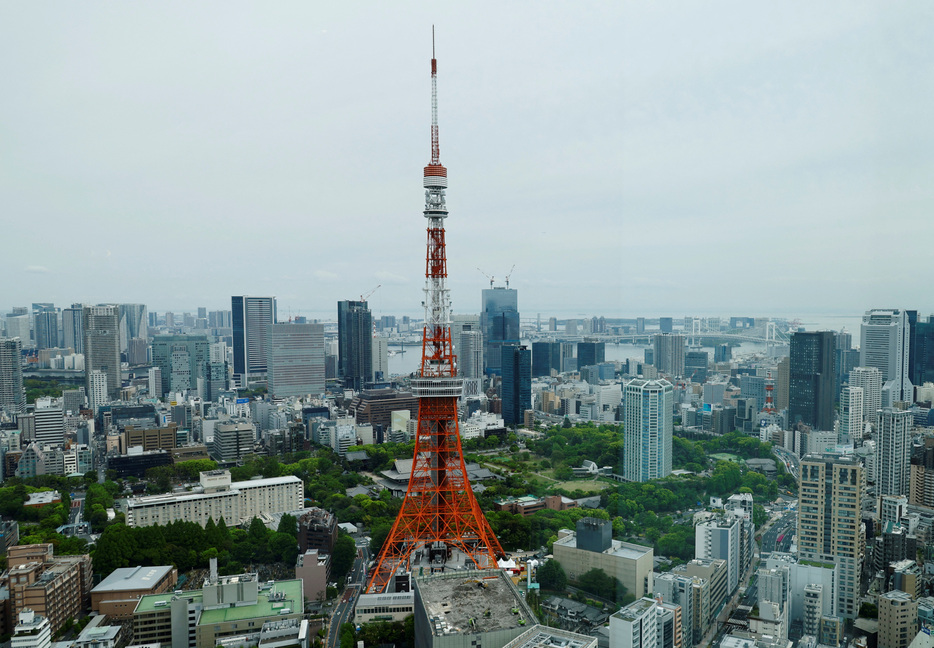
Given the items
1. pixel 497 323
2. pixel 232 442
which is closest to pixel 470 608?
pixel 232 442

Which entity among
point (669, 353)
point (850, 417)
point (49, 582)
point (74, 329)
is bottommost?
point (49, 582)

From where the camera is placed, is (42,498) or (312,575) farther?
(42,498)

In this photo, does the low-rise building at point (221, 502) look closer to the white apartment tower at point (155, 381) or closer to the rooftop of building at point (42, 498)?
the rooftop of building at point (42, 498)

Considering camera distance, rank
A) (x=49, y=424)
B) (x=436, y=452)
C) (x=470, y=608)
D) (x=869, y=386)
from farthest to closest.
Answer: (x=49, y=424) < (x=869, y=386) < (x=436, y=452) < (x=470, y=608)

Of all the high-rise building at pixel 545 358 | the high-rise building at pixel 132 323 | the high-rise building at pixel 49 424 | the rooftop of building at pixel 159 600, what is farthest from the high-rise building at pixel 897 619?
the high-rise building at pixel 132 323

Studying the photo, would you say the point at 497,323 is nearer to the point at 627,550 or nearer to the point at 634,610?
the point at 627,550

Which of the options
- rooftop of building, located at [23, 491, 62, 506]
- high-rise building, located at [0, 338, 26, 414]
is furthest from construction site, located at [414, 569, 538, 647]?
high-rise building, located at [0, 338, 26, 414]

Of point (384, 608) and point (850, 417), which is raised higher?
point (850, 417)
